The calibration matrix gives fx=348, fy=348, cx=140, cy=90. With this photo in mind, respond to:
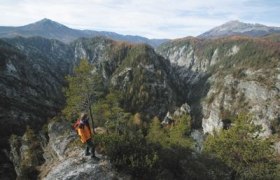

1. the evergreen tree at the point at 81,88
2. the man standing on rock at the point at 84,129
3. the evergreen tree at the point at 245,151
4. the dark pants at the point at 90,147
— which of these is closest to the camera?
the man standing on rock at the point at 84,129

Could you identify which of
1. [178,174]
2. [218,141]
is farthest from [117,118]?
[178,174]

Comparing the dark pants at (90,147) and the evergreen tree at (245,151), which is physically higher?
the dark pants at (90,147)

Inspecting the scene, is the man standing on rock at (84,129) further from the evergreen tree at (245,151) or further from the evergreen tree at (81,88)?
the evergreen tree at (81,88)

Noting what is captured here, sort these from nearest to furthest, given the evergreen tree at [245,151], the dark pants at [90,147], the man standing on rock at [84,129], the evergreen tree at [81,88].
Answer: the man standing on rock at [84,129]
the dark pants at [90,147]
the evergreen tree at [245,151]
the evergreen tree at [81,88]

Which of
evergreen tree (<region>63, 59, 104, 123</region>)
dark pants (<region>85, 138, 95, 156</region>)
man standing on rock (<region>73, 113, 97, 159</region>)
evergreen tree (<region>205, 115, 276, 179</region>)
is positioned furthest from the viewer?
evergreen tree (<region>63, 59, 104, 123</region>)

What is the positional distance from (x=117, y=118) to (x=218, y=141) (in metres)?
26.0

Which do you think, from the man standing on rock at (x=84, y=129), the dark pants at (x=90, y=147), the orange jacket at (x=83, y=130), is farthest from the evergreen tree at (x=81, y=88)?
the orange jacket at (x=83, y=130)

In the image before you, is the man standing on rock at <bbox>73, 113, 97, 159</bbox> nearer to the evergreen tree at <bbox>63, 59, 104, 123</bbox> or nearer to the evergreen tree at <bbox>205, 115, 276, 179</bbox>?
the evergreen tree at <bbox>205, 115, 276, 179</bbox>

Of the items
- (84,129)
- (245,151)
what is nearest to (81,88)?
(84,129)

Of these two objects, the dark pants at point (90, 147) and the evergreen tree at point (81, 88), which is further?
the evergreen tree at point (81, 88)

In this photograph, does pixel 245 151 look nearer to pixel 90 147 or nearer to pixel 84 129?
pixel 90 147

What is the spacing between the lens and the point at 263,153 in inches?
1619

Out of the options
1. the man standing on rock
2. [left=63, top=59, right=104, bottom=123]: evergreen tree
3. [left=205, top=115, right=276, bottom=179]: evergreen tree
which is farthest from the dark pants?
[left=63, top=59, right=104, bottom=123]: evergreen tree

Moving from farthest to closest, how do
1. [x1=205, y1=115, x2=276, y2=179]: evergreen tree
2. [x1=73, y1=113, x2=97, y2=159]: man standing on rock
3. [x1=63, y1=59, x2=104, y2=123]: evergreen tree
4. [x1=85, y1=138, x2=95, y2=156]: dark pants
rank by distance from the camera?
[x1=63, y1=59, x2=104, y2=123]: evergreen tree → [x1=205, y1=115, x2=276, y2=179]: evergreen tree → [x1=85, y1=138, x2=95, y2=156]: dark pants → [x1=73, y1=113, x2=97, y2=159]: man standing on rock
